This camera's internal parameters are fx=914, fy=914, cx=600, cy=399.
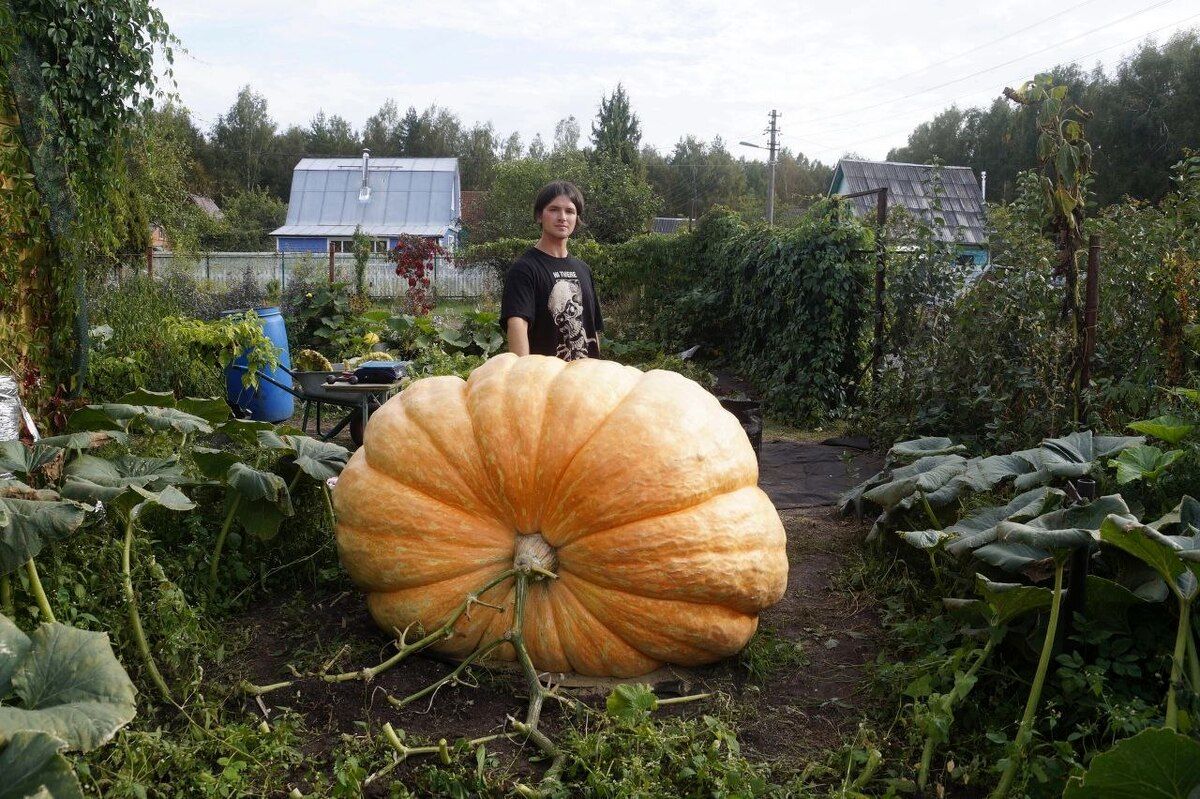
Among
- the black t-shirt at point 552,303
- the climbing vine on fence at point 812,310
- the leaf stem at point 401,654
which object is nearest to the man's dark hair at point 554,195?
the black t-shirt at point 552,303

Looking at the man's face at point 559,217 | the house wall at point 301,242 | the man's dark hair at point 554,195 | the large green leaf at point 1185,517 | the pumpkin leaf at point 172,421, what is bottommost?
the large green leaf at point 1185,517

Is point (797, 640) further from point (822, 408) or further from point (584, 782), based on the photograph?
point (822, 408)

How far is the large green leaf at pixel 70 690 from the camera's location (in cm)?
168

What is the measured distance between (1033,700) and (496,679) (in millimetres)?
1401

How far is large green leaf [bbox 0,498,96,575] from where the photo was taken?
2094 millimetres

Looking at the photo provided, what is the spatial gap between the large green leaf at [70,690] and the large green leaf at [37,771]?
0.31 feet

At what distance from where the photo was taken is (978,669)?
242 cm

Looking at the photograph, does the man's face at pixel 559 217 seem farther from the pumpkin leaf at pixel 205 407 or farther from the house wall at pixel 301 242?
the house wall at pixel 301 242

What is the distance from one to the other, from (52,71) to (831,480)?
4.89 metres

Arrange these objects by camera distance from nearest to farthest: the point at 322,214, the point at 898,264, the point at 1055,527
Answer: the point at 1055,527, the point at 898,264, the point at 322,214

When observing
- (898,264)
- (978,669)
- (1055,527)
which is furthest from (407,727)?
(898,264)

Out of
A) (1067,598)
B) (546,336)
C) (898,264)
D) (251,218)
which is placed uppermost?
(251,218)

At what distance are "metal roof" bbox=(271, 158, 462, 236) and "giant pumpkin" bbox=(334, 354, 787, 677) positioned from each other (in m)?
40.6

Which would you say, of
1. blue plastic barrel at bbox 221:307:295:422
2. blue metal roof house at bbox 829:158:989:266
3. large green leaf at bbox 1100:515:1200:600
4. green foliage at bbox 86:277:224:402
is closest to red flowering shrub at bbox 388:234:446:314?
blue plastic barrel at bbox 221:307:295:422
